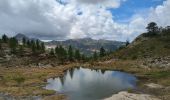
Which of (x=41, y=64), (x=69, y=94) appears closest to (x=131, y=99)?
(x=69, y=94)

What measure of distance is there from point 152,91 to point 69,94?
80.8ft

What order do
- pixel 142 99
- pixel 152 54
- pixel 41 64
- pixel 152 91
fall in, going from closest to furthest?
pixel 142 99
pixel 152 91
pixel 41 64
pixel 152 54

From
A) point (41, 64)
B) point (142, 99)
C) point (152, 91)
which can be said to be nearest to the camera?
point (142, 99)

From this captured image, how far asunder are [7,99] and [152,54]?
479 feet

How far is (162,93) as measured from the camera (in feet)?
232

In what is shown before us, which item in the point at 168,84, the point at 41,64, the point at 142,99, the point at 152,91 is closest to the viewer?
the point at 142,99

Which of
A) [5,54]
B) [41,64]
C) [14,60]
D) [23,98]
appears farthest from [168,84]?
[5,54]

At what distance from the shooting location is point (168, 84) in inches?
3312

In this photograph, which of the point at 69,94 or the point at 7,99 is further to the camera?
→ the point at 69,94

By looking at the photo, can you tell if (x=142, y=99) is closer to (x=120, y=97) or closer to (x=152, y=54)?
(x=120, y=97)

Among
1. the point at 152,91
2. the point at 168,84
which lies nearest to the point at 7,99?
the point at 152,91

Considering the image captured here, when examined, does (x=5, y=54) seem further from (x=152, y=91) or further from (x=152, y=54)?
(x=152, y=91)

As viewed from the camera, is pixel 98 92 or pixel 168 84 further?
pixel 168 84

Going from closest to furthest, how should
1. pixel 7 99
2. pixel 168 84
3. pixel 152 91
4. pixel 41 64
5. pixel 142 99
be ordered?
pixel 142 99, pixel 7 99, pixel 152 91, pixel 168 84, pixel 41 64
